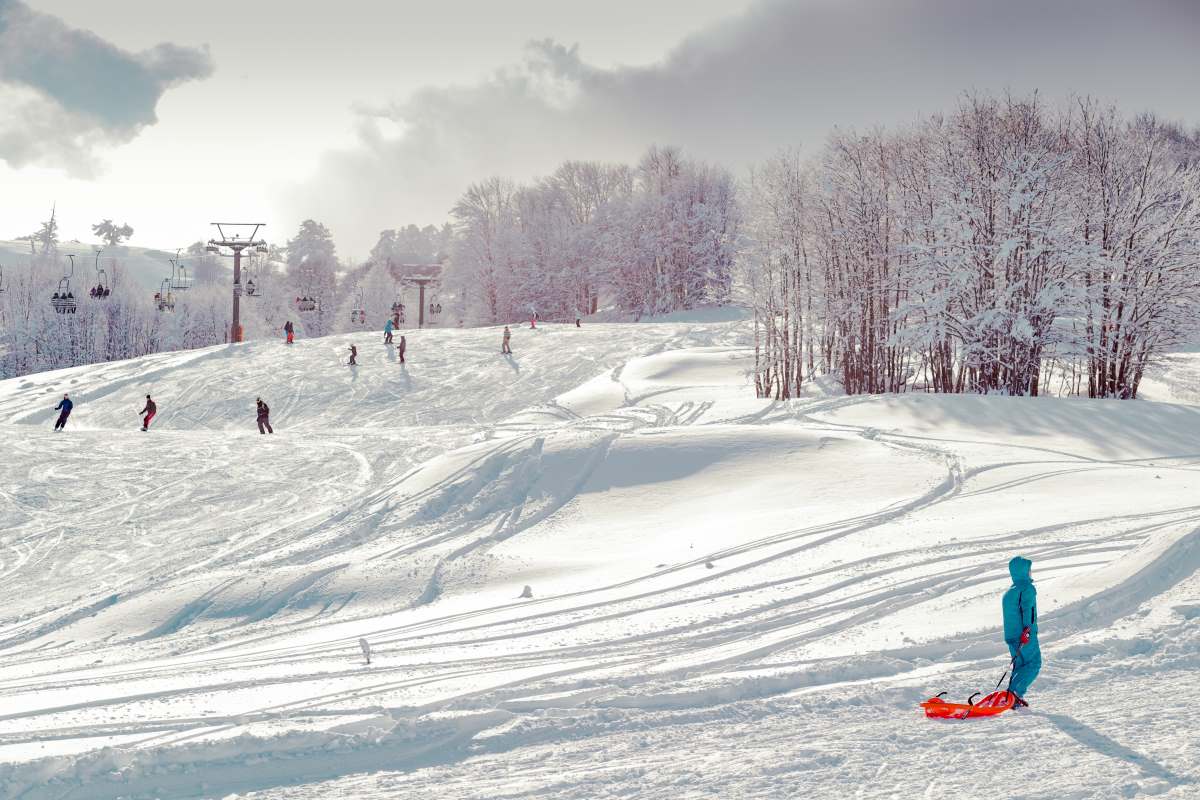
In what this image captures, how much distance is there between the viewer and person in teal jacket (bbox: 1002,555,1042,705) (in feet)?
19.7

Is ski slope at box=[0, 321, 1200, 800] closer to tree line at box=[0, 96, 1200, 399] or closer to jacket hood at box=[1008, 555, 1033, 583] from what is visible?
jacket hood at box=[1008, 555, 1033, 583]

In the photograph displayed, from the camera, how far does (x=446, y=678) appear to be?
7.25 m

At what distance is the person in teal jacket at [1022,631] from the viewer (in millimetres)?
5996

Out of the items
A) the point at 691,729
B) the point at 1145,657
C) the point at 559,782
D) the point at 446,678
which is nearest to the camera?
the point at 559,782

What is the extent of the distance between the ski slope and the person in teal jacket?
0.78 ft

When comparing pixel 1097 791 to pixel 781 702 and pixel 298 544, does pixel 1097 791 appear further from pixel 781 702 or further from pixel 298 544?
pixel 298 544

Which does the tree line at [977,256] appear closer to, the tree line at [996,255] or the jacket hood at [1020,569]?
the tree line at [996,255]

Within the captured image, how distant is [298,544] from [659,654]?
376 inches

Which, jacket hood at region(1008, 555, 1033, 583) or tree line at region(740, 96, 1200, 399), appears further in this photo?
tree line at region(740, 96, 1200, 399)

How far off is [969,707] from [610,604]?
481cm

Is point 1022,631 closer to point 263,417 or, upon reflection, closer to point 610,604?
point 610,604

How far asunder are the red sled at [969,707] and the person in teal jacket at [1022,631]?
0.10m

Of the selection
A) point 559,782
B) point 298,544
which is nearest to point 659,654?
point 559,782

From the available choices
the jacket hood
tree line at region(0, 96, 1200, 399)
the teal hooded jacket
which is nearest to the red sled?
the teal hooded jacket
